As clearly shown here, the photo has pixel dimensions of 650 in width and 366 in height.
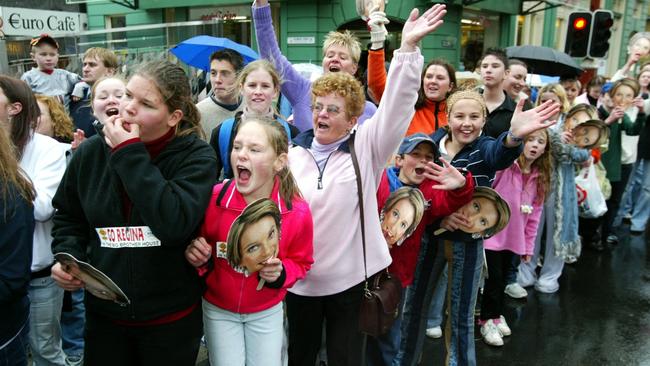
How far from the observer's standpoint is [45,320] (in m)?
2.75

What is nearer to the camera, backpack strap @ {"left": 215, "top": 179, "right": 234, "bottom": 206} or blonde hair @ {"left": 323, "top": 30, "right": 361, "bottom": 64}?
backpack strap @ {"left": 215, "top": 179, "right": 234, "bottom": 206}

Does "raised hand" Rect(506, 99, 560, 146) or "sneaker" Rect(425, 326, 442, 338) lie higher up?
"raised hand" Rect(506, 99, 560, 146)

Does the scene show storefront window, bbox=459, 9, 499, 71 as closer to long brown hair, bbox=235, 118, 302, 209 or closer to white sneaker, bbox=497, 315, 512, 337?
white sneaker, bbox=497, 315, 512, 337

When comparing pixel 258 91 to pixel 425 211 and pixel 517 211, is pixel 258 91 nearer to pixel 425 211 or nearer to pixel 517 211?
pixel 425 211

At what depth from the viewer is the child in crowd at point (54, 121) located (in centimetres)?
339

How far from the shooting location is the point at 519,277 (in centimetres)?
529

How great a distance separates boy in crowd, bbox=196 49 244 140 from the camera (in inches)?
147

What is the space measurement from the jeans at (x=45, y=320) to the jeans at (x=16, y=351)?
0.50 m

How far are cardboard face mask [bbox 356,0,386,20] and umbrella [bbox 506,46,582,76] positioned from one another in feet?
20.6

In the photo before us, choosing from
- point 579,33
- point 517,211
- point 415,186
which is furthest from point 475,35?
point 415,186

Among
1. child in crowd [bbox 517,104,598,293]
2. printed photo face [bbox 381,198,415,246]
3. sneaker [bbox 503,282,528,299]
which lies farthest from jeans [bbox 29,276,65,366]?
child in crowd [bbox 517,104,598,293]

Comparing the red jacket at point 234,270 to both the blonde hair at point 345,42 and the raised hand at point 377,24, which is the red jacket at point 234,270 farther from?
the blonde hair at point 345,42

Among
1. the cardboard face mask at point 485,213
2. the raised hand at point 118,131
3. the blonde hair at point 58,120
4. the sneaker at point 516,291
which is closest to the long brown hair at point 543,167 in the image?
the sneaker at point 516,291

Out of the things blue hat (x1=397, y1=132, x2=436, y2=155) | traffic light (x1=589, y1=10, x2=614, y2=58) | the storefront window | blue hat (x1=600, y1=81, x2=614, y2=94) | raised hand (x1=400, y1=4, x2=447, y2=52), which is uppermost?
the storefront window
